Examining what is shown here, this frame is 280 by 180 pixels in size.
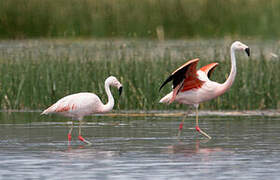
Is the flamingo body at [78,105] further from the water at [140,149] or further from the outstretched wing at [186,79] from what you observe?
the outstretched wing at [186,79]

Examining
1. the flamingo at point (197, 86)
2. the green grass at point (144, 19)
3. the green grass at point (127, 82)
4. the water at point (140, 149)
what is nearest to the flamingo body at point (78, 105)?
the water at point (140, 149)

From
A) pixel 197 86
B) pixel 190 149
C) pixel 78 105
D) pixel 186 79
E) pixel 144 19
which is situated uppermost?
pixel 144 19

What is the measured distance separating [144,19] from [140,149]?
84.7ft

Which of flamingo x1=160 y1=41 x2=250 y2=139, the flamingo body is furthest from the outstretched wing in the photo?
the flamingo body

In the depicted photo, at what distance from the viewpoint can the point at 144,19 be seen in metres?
39.3

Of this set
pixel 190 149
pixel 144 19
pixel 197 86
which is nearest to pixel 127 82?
pixel 197 86

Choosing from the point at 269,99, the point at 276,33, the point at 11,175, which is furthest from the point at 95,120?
the point at 276,33

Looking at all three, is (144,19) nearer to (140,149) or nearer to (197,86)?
(197,86)

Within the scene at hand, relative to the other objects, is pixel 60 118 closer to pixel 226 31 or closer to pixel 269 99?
pixel 269 99

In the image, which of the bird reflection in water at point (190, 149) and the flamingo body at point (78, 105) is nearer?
the bird reflection in water at point (190, 149)

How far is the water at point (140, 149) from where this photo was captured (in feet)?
37.9

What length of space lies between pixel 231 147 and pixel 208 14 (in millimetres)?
27171

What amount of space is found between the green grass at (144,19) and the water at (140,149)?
753 inches

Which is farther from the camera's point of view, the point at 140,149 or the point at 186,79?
Answer: the point at 186,79
